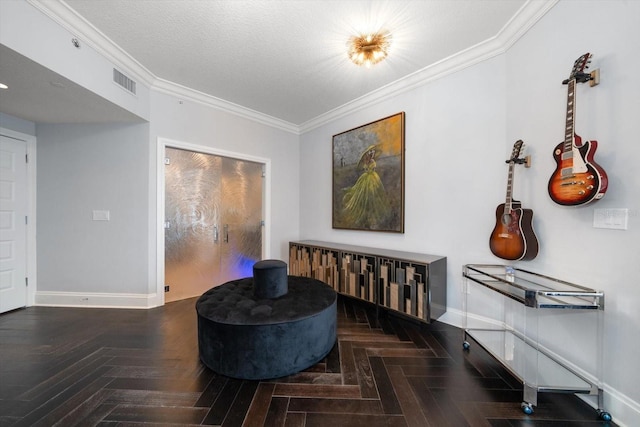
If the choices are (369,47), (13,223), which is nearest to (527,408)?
(369,47)

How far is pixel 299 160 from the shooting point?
460cm

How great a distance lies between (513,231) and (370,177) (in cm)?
177

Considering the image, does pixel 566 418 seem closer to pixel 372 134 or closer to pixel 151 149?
pixel 372 134

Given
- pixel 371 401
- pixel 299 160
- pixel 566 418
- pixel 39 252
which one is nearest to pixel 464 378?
pixel 566 418

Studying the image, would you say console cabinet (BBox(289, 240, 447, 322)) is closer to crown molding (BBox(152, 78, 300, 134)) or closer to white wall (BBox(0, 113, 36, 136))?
crown molding (BBox(152, 78, 300, 134))

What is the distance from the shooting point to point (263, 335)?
68.3 inches

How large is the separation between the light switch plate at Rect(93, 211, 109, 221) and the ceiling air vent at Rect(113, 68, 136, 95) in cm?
156

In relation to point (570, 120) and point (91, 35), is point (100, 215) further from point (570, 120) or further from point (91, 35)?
point (570, 120)

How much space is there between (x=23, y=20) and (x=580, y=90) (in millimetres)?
4006

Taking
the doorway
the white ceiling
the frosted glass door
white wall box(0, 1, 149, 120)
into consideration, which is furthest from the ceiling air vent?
the frosted glass door

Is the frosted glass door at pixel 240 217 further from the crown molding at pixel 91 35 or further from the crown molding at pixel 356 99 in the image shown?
the crown molding at pixel 91 35

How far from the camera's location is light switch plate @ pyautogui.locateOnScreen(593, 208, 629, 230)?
1404 millimetres

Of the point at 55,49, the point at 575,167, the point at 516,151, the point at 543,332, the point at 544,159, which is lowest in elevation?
the point at 543,332

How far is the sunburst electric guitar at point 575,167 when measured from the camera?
1437 millimetres
